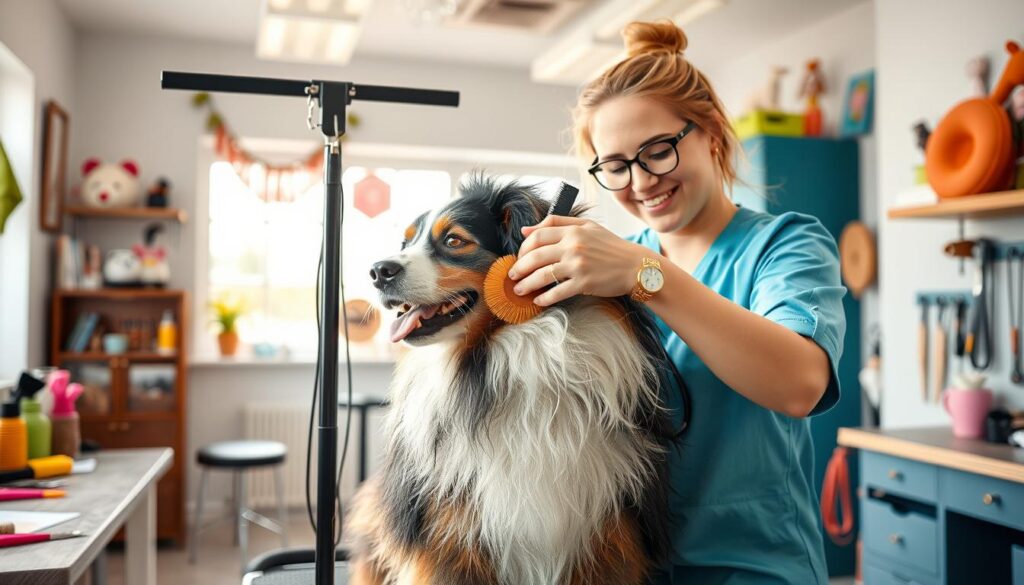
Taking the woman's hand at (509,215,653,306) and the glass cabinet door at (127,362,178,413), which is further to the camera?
the glass cabinet door at (127,362,178,413)

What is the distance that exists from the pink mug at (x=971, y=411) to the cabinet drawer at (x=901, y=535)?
395 mm

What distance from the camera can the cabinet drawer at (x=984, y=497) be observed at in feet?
8.37

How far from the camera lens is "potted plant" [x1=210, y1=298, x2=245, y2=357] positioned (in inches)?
221

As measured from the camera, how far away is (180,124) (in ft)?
17.8

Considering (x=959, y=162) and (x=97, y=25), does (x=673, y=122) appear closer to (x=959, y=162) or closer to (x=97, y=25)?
(x=959, y=162)

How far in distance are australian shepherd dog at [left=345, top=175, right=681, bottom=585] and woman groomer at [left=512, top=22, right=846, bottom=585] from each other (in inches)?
3.7

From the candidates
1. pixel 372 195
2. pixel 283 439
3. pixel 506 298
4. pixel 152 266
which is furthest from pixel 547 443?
pixel 372 195

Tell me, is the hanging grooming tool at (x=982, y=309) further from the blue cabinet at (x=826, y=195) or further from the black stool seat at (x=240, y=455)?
the black stool seat at (x=240, y=455)

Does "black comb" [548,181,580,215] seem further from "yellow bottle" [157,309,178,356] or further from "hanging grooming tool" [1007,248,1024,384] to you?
"yellow bottle" [157,309,178,356]

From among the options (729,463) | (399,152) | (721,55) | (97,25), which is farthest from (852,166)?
(97,25)

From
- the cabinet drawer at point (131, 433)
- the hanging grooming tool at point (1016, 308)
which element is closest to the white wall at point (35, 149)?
the cabinet drawer at point (131, 433)

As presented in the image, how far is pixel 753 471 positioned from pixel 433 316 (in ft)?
1.69

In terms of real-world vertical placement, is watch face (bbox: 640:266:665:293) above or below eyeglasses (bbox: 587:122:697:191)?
below

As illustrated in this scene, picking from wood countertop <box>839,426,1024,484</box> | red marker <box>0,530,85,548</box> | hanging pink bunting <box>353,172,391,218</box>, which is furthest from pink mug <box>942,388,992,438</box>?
hanging pink bunting <box>353,172,391,218</box>
